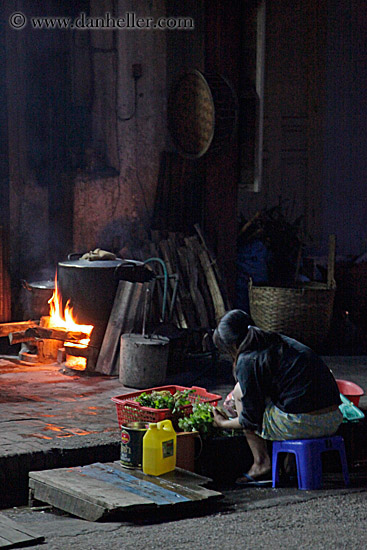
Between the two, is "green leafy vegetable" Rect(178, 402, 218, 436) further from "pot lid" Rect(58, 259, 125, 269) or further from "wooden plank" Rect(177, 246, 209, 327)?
"wooden plank" Rect(177, 246, 209, 327)

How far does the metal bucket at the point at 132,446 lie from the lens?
6.69 meters

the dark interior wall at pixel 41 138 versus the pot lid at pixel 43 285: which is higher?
the dark interior wall at pixel 41 138

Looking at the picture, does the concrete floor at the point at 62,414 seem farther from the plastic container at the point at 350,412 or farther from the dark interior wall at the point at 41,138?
the dark interior wall at the point at 41,138

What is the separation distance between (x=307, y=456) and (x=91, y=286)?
372 cm

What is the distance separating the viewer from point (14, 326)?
10.6 metres

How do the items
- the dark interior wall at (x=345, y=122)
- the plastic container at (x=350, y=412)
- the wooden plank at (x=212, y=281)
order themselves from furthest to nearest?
the dark interior wall at (x=345, y=122)
the wooden plank at (x=212, y=281)
the plastic container at (x=350, y=412)

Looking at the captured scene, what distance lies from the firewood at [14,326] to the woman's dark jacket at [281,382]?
169 inches

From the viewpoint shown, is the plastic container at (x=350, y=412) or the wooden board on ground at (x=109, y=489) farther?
the plastic container at (x=350, y=412)

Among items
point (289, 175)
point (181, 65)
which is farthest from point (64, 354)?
point (289, 175)

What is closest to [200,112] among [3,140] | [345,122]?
[3,140]

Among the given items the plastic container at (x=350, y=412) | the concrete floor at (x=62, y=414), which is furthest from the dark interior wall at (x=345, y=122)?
the plastic container at (x=350, y=412)

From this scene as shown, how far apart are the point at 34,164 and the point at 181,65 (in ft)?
8.20

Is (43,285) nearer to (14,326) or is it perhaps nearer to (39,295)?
(39,295)

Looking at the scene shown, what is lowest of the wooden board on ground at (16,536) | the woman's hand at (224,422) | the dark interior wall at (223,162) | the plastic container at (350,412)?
the wooden board on ground at (16,536)
